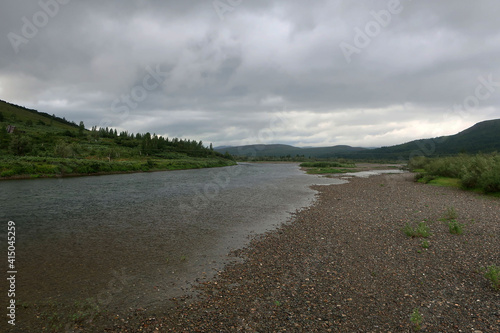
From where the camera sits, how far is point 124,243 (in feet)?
50.1

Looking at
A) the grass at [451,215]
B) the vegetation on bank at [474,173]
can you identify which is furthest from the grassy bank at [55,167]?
the vegetation on bank at [474,173]

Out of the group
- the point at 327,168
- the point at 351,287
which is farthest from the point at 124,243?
the point at 327,168

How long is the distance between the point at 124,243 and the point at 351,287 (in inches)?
507

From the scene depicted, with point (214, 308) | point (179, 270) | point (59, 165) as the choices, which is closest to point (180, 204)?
point (179, 270)

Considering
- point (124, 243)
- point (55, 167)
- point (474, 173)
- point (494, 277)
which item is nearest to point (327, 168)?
point (474, 173)

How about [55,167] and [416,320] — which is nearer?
[416,320]

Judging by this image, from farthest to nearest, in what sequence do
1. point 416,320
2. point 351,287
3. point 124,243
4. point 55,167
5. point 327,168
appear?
point 327,168
point 55,167
point 124,243
point 351,287
point 416,320

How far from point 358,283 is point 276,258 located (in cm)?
404

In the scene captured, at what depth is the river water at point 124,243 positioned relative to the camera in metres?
9.71

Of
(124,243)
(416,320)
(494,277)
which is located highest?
(494,277)

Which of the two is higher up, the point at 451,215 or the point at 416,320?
the point at 451,215

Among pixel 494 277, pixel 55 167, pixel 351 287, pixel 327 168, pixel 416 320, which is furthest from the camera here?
pixel 327 168

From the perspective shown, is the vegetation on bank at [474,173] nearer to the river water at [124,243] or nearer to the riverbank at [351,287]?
the riverbank at [351,287]

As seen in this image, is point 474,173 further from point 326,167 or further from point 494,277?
point 326,167
